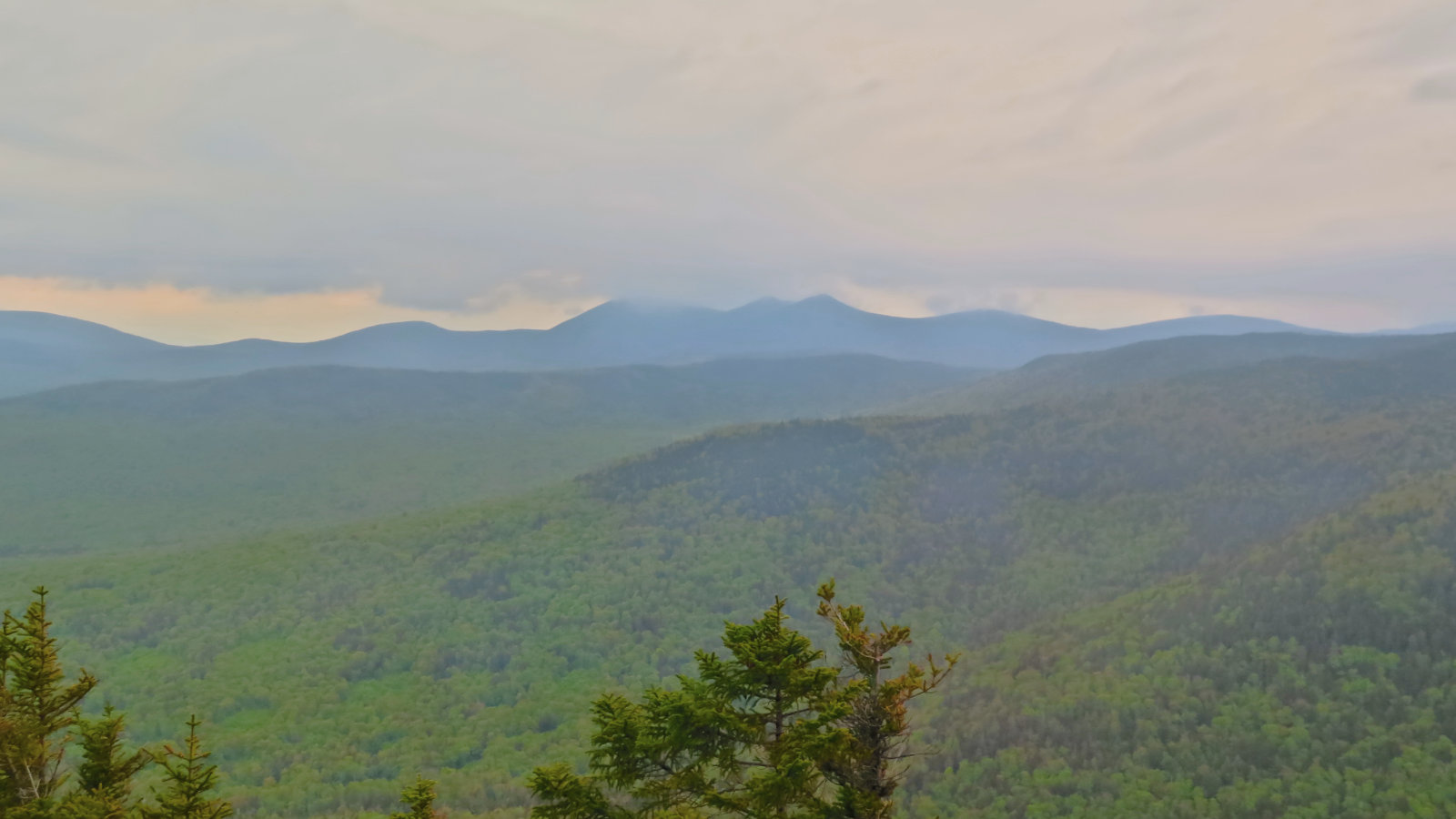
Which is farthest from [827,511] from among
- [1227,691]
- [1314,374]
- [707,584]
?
[1314,374]

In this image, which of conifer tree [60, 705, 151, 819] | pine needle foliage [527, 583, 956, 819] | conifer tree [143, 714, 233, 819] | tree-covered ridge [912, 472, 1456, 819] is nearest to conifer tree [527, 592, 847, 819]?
pine needle foliage [527, 583, 956, 819]

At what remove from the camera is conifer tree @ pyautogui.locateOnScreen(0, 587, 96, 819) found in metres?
12.9

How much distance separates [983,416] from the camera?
5920 inches

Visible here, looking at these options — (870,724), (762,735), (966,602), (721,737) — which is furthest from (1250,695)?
(721,737)

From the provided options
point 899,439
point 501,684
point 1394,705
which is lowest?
point 501,684

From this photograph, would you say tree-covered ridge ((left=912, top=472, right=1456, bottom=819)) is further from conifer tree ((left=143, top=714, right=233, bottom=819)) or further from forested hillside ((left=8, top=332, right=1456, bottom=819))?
conifer tree ((left=143, top=714, right=233, bottom=819))

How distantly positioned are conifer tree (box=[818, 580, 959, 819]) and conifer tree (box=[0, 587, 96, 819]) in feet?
41.4

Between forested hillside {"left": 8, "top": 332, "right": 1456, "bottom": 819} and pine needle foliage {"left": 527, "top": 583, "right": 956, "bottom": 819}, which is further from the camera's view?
forested hillside {"left": 8, "top": 332, "right": 1456, "bottom": 819}

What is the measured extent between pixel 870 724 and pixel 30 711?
14.2 meters

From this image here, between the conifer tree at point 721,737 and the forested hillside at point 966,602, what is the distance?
40.4 metres

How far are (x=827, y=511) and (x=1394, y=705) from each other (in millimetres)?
75356

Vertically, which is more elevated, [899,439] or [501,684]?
[899,439]

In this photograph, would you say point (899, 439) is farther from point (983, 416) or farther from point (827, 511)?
point (827, 511)

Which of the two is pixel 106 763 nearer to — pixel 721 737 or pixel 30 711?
pixel 30 711
